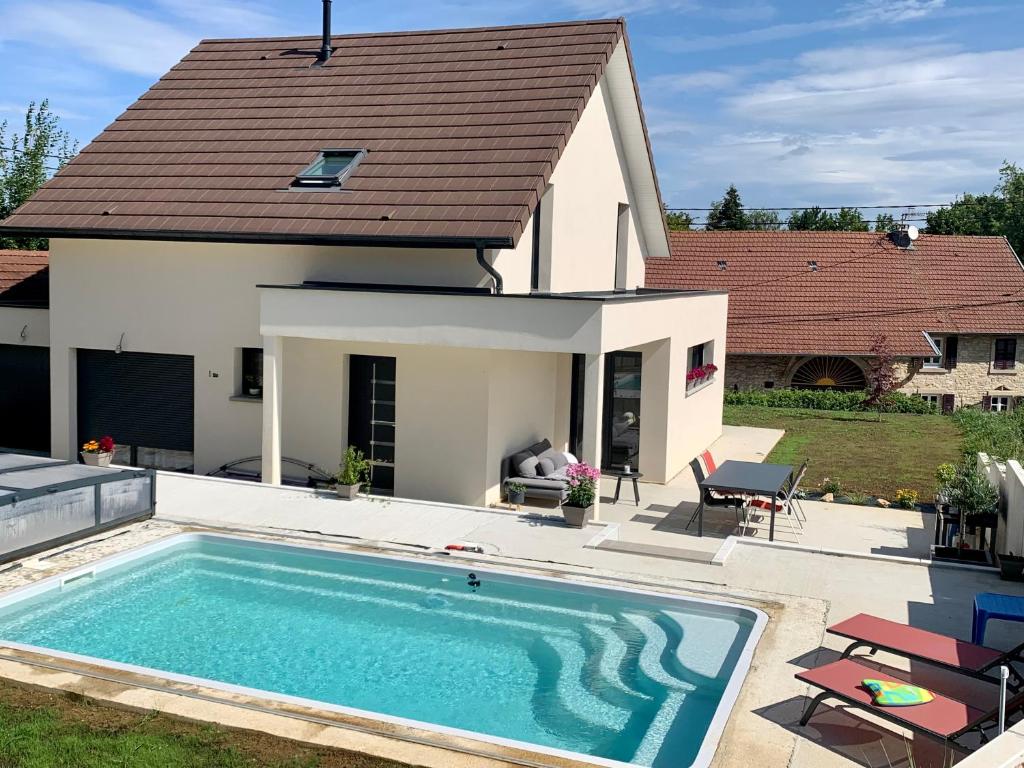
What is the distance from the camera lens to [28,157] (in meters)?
36.3

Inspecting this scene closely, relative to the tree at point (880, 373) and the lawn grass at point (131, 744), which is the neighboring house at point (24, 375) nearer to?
the lawn grass at point (131, 744)

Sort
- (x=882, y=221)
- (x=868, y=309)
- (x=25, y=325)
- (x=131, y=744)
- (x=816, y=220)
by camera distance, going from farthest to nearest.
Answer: (x=882, y=221)
(x=816, y=220)
(x=868, y=309)
(x=25, y=325)
(x=131, y=744)

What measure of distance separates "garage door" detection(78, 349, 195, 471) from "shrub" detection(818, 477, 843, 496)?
11786 millimetres

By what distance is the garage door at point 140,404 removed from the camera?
1845 cm

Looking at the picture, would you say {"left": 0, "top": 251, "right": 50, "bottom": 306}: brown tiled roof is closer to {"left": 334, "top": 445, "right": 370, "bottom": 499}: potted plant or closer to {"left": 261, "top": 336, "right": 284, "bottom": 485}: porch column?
{"left": 261, "top": 336, "right": 284, "bottom": 485}: porch column

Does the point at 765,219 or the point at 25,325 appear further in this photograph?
the point at 765,219

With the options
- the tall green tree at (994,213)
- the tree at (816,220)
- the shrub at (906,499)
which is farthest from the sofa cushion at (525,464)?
the tree at (816,220)

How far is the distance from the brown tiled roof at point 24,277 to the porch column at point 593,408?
12.0 metres

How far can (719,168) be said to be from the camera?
78.2m

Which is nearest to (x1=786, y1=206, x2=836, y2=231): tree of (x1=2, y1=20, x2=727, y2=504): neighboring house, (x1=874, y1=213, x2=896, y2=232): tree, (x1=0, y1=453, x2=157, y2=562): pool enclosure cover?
(x1=874, y1=213, x2=896, y2=232): tree

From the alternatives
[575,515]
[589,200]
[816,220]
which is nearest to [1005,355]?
[589,200]

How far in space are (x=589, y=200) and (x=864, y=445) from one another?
1012cm

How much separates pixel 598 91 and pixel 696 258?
70.2ft

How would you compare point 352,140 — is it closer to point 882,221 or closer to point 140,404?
point 140,404
